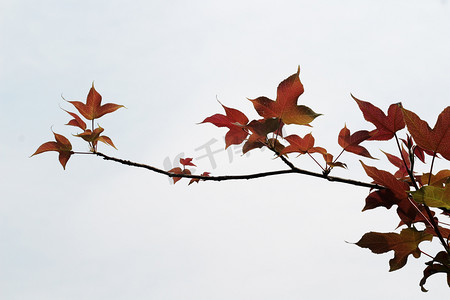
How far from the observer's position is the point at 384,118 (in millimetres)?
939

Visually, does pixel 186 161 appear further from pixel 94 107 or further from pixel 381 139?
pixel 381 139

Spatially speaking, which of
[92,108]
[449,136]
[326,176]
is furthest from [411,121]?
[92,108]

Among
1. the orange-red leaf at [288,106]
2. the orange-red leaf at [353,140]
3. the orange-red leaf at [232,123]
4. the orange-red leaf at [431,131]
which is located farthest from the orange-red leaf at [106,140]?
the orange-red leaf at [431,131]

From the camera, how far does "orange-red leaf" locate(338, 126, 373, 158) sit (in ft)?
3.31

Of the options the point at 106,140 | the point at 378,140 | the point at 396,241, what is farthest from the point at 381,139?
the point at 106,140

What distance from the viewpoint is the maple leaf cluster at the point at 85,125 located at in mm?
1160

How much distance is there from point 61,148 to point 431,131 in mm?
854

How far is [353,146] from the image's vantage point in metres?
1.03

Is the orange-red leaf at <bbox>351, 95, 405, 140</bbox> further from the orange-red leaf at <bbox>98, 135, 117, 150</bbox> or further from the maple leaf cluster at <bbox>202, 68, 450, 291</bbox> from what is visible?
the orange-red leaf at <bbox>98, 135, 117, 150</bbox>

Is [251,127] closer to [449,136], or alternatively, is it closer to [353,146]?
[353,146]

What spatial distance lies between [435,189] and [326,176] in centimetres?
23

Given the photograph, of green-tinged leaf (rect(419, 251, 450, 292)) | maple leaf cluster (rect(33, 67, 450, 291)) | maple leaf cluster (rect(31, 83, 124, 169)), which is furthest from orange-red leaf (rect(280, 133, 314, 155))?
maple leaf cluster (rect(31, 83, 124, 169))

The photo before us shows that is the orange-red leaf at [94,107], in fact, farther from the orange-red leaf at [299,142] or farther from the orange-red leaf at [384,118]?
the orange-red leaf at [384,118]

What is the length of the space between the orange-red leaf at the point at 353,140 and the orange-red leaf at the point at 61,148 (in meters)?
0.67
